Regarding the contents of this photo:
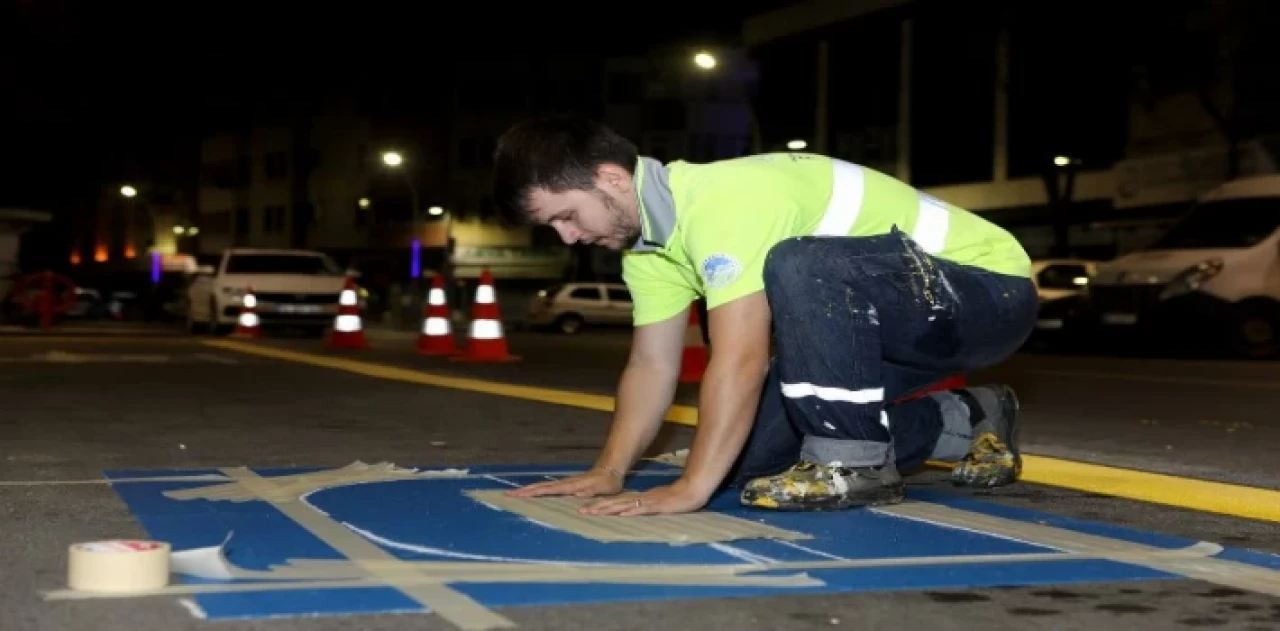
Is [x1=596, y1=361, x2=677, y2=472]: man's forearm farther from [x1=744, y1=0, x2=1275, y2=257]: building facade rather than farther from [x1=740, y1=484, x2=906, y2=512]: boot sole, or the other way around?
[x1=744, y1=0, x2=1275, y2=257]: building facade

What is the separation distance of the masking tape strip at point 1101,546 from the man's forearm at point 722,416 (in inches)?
20.8

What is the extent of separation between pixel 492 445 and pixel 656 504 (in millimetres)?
3149

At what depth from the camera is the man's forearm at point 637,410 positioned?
5.83 metres

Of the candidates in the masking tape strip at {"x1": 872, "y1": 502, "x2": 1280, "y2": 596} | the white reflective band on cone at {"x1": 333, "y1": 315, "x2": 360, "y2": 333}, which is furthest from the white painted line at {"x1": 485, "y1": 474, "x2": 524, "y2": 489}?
the white reflective band on cone at {"x1": 333, "y1": 315, "x2": 360, "y2": 333}

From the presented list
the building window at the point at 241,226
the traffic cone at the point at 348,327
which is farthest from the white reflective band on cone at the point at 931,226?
the building window at the point at 241,226

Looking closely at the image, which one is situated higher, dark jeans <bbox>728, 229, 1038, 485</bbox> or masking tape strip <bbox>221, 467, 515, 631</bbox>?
dark jeans <bbox>728, 229, 1038, 485</bbox>

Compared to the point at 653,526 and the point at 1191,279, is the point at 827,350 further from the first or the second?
the point at 1191,279

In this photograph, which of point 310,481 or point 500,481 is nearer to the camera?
point 310,481

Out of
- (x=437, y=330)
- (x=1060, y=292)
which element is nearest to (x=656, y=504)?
(x=437, y=330)

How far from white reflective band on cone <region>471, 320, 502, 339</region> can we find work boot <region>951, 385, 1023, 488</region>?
12.0 metres

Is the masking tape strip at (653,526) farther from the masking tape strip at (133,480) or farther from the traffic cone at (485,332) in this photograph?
the traffic cone at (485,332)

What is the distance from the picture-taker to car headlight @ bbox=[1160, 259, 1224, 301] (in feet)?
73.1

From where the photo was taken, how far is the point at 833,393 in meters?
5.31

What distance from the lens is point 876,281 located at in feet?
Result: 17.9
